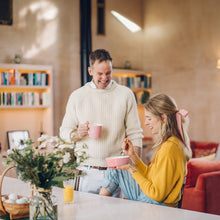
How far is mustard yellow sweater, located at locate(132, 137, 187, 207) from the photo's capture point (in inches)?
77.0

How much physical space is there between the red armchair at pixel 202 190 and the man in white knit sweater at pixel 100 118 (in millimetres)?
1641

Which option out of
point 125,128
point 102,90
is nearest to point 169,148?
point 125,128

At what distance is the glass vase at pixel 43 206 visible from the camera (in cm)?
148

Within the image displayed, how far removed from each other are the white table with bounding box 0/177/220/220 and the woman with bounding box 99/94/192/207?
15 cm

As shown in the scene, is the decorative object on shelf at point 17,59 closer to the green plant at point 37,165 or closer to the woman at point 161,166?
the woman at point 161,166

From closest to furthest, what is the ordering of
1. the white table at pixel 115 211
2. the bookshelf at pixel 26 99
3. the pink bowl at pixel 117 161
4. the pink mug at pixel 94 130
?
the white table at pixel 115 211
the pink bowl at pixel 117 161
the pink mug at pixel 94 130
the bookshelf at pixel 26 99

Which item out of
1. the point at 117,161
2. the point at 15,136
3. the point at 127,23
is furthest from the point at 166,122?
the point at 127,23

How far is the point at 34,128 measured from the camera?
5.85 m

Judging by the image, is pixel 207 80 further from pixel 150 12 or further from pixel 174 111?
pixel 174 111

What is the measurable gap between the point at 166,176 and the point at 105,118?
0.69 m

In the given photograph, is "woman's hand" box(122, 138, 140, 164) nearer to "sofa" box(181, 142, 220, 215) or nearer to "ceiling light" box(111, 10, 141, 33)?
"sofa" box(181, 142, 220, 215)

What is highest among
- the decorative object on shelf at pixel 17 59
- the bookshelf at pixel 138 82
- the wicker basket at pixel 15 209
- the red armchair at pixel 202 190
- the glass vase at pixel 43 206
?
the decorative object on shelf at pixel 17 59

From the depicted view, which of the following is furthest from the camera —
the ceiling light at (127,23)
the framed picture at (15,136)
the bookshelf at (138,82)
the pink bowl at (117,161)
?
the ceiling light at (127,23)

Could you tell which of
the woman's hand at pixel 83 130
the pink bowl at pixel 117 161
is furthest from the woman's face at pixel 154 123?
the woman's hand at pixel 83 130
